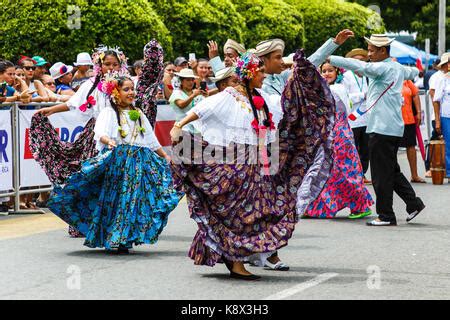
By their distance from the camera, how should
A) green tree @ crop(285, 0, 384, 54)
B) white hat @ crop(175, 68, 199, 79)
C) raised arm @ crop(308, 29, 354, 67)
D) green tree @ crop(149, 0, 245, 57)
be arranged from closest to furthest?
raised arm @ crop(308, 29, 354, 67) → white hat @ crop(175, 68, 199, 79) → green tree @ crop(149, 0, 245, 57) → green tree @ crop(285, 0, 384, 54)

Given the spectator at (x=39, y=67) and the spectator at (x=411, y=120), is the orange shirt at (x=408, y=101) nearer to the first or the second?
the spectator at (x=411, y=120)

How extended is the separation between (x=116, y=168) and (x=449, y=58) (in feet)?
27.1

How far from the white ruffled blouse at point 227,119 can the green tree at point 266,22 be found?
19536 millimetres

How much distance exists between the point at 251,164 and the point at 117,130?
1.96m

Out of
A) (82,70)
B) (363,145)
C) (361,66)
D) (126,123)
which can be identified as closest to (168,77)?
(82,70)

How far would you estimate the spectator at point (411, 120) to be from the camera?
57.8 feet

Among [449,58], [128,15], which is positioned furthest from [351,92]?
[128,15]

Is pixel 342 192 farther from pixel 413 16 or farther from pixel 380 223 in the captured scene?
pixel 413 16

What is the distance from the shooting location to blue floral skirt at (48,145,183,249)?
10383 mm

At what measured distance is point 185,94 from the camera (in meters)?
14.6

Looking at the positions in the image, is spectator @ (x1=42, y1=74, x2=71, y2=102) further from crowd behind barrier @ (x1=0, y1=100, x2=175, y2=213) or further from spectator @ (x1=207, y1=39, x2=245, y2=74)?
spectator @ (x1=207, y1=39, x2=245, y2=74)

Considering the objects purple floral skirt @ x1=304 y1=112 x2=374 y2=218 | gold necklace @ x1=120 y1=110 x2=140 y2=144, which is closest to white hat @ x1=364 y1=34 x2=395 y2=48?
purple floral skirt @ x1=304 y1=112 x2=374 y2=218

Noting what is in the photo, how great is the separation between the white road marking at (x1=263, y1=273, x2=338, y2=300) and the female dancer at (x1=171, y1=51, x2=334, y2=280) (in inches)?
15.5
